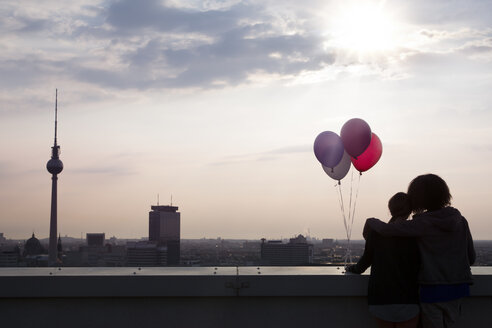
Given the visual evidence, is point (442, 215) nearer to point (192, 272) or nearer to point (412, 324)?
point (412, 324)

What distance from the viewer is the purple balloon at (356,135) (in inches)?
239

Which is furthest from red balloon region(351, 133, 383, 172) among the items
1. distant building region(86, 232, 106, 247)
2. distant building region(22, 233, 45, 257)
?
distant building region(86, 232, 106, 247)

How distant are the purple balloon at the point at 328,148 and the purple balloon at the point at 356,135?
136 mm

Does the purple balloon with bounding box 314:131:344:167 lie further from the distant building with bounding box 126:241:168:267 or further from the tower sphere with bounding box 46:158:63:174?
the tower sphere with bounding box 46:158:63:174

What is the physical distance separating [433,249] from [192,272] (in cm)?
189

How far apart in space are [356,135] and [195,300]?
2.82 m

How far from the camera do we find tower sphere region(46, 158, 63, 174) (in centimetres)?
13000

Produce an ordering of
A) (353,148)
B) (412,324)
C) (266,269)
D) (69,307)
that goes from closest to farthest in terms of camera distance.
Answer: (412,324) → (69,307) → (266,269) → (353,148)

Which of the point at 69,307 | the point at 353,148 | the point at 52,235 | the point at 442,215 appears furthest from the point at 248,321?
the point at 52,235

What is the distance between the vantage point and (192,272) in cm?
444

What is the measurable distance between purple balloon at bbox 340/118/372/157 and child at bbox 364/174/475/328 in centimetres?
220

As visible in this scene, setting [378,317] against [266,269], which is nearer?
[378,317]

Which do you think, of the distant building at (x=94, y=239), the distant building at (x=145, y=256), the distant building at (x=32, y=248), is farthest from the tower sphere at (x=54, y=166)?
the distant building at (x=94, y=239)

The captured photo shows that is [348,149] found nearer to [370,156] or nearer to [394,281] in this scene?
[370,156]
